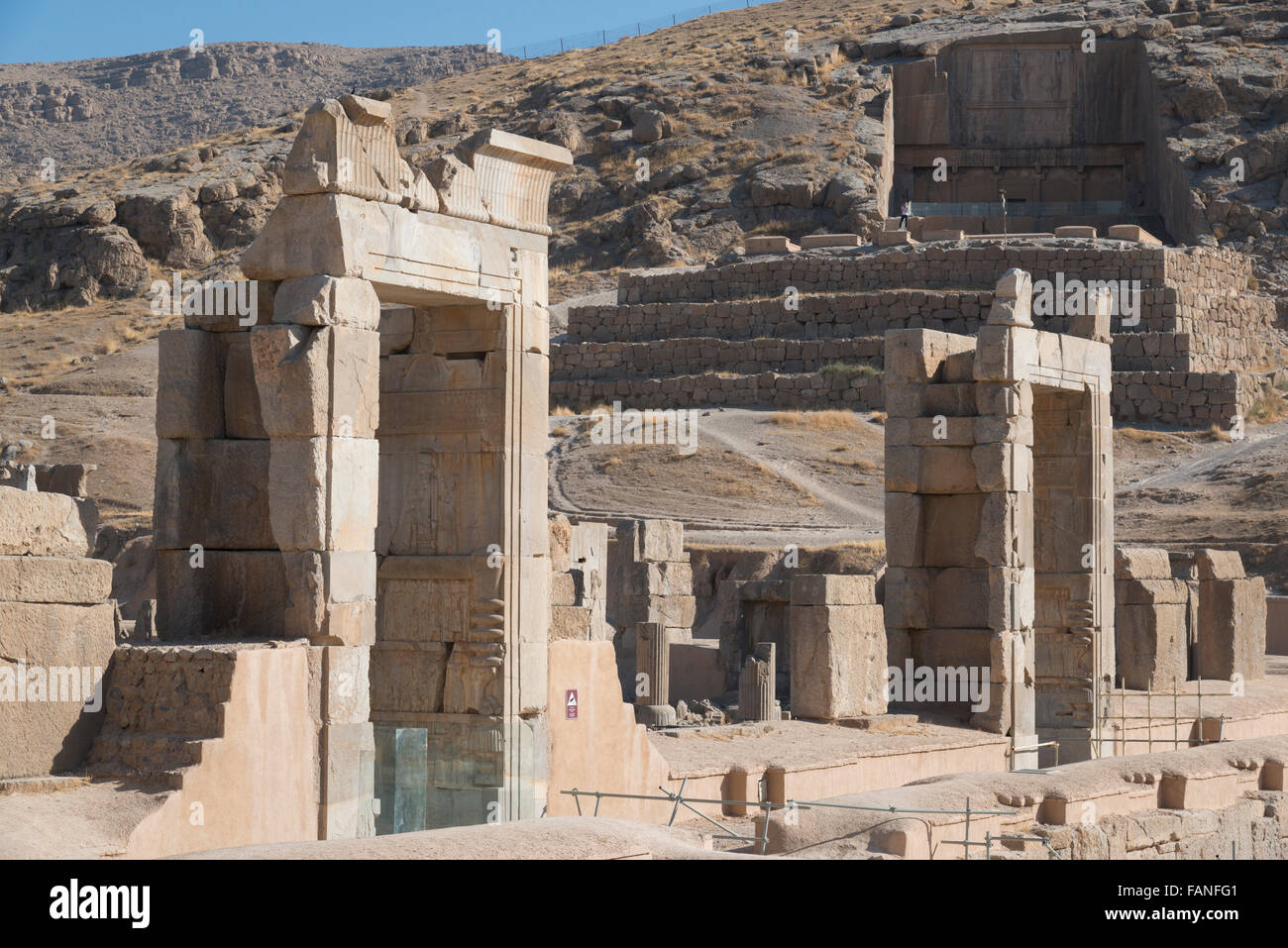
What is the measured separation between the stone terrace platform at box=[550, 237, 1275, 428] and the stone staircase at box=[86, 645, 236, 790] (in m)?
30.3

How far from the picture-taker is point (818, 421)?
123 feet

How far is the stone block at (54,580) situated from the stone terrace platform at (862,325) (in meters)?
30.5

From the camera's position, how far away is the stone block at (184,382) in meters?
10.5

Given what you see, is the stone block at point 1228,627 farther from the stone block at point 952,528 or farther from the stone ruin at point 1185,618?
the stone block at point 952,528

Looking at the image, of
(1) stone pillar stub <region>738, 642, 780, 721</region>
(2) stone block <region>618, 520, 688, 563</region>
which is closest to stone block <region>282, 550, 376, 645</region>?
(1) stone pillar stub <region>738, 642, 780, 721</region>

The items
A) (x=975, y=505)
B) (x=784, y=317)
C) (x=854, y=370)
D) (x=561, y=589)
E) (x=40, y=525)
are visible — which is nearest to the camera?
(x=40, y=525)

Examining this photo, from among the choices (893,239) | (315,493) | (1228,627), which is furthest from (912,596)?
(893,239)

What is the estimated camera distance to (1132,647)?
63.2ft

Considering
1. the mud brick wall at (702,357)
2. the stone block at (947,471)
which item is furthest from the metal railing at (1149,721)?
the mud brick wall at (702,357)

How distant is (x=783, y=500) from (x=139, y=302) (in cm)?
2438

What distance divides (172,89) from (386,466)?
103471 mm

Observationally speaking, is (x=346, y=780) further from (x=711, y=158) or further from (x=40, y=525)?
(x=711, y=158)

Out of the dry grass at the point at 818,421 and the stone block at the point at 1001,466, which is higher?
the dry grass at the point at 818,421

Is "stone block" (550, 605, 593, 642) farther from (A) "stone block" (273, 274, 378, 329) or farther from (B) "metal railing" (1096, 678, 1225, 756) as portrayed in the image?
(B) "metal railing" (1096, 678, 1225, 756)
